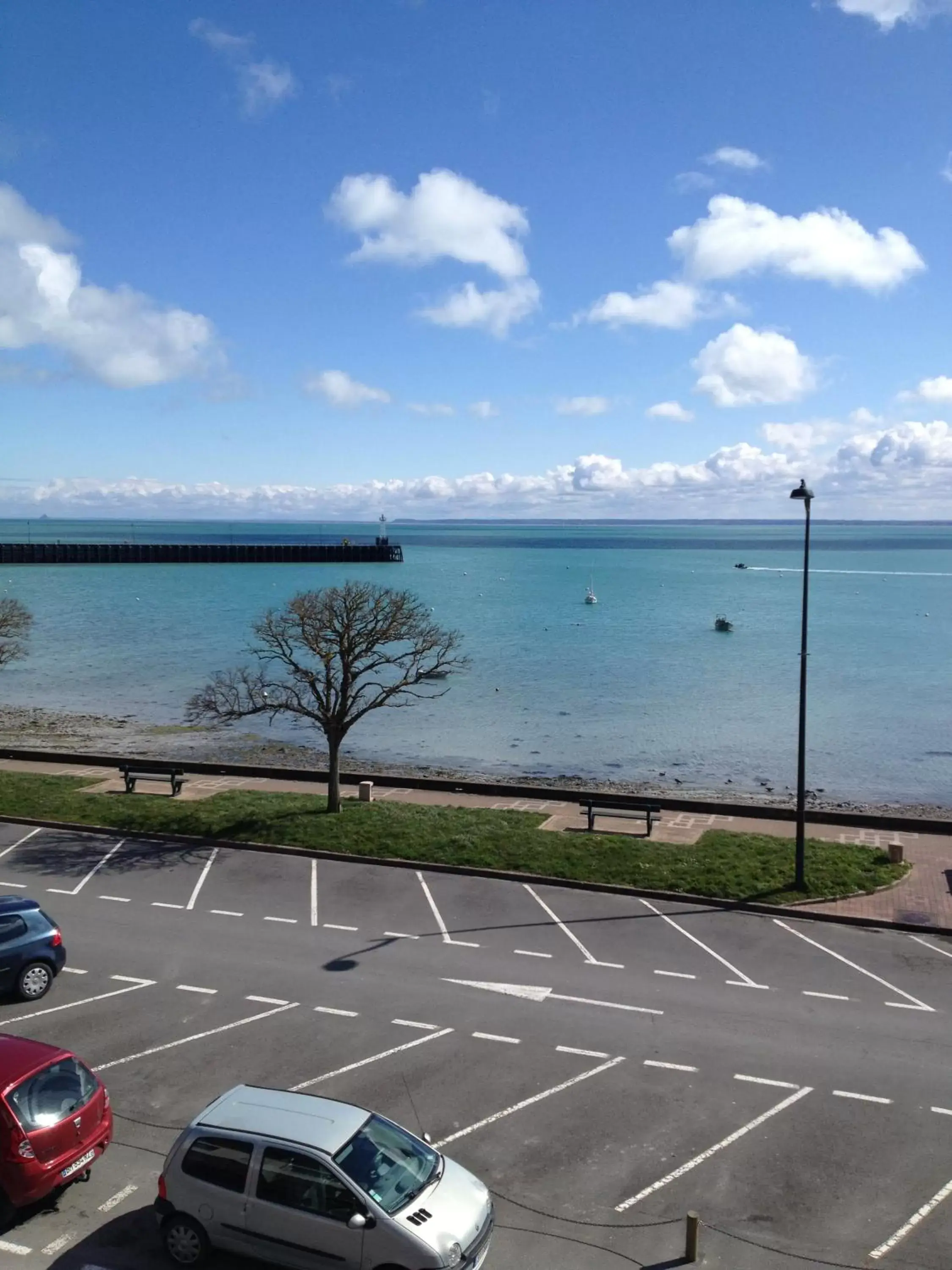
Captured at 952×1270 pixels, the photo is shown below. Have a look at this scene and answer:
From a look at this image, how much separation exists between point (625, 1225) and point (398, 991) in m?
6.25

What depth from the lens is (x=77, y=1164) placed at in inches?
409

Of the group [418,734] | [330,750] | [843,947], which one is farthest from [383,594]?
[418,734]

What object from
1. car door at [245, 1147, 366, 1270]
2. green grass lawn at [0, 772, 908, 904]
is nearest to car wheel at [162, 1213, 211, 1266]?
car door at [245, 1147, 366, 1270]

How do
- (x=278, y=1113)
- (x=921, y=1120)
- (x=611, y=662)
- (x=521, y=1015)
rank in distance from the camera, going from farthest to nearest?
(x=611, y=662), (x=521, y=1015), (x=921, y=1120), (x=278, y=1113)

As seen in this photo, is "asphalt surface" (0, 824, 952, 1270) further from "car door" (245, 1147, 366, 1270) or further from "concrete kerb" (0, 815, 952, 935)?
"car door" (245, 1147, 366, 1270)

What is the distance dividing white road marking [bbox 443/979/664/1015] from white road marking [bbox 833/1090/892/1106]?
2.91m

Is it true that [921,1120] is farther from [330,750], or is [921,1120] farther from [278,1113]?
[330,750]

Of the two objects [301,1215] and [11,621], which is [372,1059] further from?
[11,621]

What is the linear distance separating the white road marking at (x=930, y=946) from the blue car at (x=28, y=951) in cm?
1446

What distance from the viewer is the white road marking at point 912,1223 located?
9.88m

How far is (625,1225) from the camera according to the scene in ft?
33.6

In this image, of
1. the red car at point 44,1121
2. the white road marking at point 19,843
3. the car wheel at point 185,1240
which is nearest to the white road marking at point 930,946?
the car wheel at point 185,1240

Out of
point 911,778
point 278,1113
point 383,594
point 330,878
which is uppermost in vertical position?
point 383,594

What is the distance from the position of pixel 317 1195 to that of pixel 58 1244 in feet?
9.25
